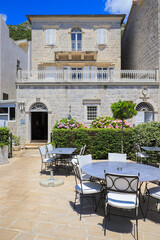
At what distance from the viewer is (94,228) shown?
3.07m

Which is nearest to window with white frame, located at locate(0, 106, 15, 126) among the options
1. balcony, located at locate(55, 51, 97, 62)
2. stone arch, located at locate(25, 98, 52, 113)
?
stone arch, located at locate(25, 98, 52, 113)

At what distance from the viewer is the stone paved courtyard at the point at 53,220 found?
2.88 meters

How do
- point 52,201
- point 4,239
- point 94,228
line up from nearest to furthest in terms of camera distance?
point 4,239, point 94,228, point 52,201

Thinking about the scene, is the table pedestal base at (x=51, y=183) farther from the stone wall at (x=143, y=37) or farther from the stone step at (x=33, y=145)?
the stone wall at (x=143, y=37)

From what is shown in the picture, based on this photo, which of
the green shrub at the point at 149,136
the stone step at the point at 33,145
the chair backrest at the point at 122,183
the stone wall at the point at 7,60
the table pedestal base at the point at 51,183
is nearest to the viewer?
the chair backrest at the point at 122,183

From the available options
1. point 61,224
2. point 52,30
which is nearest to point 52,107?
point 52,30

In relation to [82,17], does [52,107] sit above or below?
below

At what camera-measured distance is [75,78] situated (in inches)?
563

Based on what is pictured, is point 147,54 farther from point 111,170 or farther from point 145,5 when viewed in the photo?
point 111,170

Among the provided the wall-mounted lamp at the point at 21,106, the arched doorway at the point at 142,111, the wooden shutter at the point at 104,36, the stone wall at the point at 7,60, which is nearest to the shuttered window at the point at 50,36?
the stone wall at the point at 7,60

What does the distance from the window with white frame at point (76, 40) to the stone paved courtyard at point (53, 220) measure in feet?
45.6

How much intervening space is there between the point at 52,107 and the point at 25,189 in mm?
8507

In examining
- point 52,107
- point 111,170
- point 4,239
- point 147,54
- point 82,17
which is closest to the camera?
point 4,239

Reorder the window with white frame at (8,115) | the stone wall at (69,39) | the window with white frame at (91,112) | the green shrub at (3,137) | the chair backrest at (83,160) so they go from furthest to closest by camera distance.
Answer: the stone wall at (69,39)
the window with white frame at (8,115)
the window with white frame at (91,112)
the green shrub at (3,137)
the chair backrest at (83,160)
